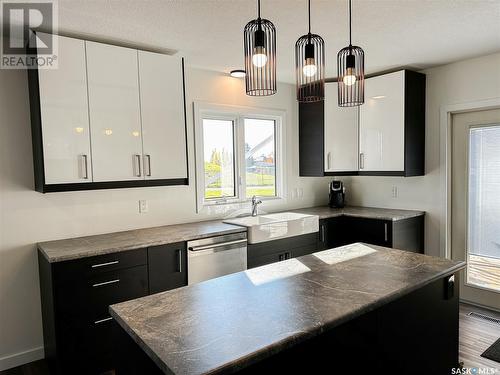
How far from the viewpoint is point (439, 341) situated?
81.6 inches

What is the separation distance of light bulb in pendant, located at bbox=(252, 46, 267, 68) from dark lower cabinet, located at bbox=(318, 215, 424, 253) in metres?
2.54

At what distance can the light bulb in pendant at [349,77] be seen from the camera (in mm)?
1833

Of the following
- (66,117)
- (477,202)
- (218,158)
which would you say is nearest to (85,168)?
(66,117)

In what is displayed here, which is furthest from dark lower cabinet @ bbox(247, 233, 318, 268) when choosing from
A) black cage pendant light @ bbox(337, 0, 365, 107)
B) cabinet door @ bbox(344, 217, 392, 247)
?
black cage pendant light @ bbox(337, 0, 365, 107)

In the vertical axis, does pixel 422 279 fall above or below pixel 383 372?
above

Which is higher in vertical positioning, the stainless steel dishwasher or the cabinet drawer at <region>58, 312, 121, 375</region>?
the stainless steel dishwasher

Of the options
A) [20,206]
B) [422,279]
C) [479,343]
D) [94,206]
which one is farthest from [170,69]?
[479,343]

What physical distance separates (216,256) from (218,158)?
1229 millimetres

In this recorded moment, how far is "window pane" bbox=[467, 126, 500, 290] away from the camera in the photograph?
11.4 ft

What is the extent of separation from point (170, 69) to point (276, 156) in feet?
5.86

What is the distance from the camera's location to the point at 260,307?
1.50 metres

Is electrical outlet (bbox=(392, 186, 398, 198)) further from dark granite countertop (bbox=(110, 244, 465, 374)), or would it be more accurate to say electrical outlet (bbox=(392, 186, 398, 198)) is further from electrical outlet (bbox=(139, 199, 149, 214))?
electrical outlet (bbox=(139, 199, 149, 214))

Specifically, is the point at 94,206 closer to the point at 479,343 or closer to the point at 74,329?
the point at 74,329

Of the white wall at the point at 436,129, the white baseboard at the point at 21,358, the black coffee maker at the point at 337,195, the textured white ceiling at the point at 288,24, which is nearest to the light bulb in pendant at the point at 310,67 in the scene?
the textured white ceiling at the point at 288,24
